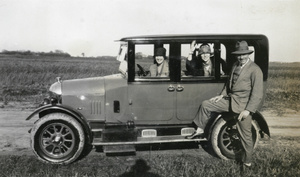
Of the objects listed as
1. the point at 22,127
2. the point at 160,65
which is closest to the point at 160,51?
the point at 160,65

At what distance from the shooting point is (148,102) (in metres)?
4.96

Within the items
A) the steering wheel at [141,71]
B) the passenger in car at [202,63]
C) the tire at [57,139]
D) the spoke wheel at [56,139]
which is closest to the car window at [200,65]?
the passenger in car at [202,63]

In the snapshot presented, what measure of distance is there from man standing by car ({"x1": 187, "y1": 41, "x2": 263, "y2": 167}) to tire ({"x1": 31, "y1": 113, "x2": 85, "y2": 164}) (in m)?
2.20

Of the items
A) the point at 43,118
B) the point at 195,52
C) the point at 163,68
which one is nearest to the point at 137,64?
the point at 163,68

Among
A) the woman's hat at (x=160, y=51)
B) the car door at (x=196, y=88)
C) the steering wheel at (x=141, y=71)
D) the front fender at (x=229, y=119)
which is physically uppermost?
the woman's hat at (x=160, y=51)

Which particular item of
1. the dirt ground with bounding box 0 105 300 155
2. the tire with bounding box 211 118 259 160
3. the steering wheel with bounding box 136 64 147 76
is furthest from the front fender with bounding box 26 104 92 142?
the tire with bounding box 211 118 259 160

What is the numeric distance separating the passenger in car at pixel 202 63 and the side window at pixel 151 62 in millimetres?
448

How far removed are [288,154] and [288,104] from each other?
5.47 m

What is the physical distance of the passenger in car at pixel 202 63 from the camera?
5.00m

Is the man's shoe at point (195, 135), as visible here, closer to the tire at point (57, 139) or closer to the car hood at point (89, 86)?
the car hood at point (89, 86)

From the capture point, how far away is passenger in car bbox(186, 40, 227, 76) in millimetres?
4996

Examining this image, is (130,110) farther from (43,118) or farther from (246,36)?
(246,36)

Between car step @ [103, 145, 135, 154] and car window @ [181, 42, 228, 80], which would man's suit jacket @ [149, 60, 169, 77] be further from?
car step @ [103, 145, 135, 154]

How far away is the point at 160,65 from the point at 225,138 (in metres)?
1.78
